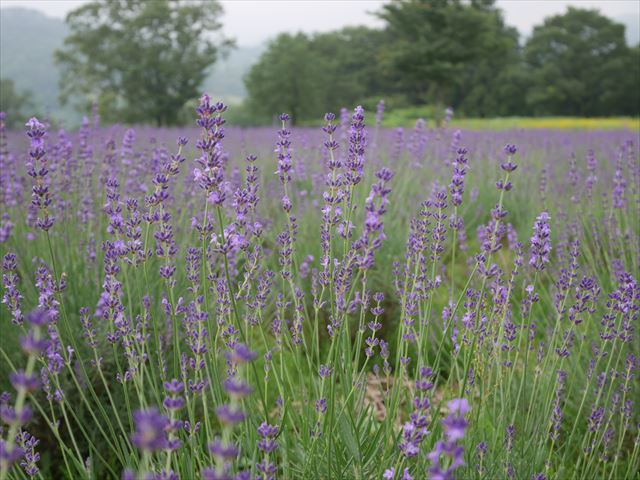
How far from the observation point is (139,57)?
29438 mm

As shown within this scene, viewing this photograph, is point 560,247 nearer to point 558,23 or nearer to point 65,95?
point 65,95

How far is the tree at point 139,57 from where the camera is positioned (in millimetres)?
29172

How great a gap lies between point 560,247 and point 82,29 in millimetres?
32306

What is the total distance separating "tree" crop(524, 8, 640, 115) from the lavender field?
35452mm

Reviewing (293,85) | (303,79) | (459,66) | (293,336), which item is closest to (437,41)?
(459,66)

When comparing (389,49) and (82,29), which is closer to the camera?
(82,29)

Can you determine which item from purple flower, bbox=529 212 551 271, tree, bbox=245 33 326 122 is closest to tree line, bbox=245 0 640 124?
tree, bbox=245 33 326 122

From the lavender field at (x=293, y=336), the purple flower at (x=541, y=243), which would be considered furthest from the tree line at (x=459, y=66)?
the purple flower at (x=541, y=243)

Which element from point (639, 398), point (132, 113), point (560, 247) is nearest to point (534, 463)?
point (639, 398)

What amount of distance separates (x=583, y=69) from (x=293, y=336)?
42001 millimetres

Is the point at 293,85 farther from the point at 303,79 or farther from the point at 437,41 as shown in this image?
the point at 437,41

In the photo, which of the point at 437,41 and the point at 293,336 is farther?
the point at 437,41

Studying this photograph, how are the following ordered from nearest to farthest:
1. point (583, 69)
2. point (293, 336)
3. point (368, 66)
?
point (293, 336) < point (583, 69) < point (368, 66)

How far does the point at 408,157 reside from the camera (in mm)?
6660
